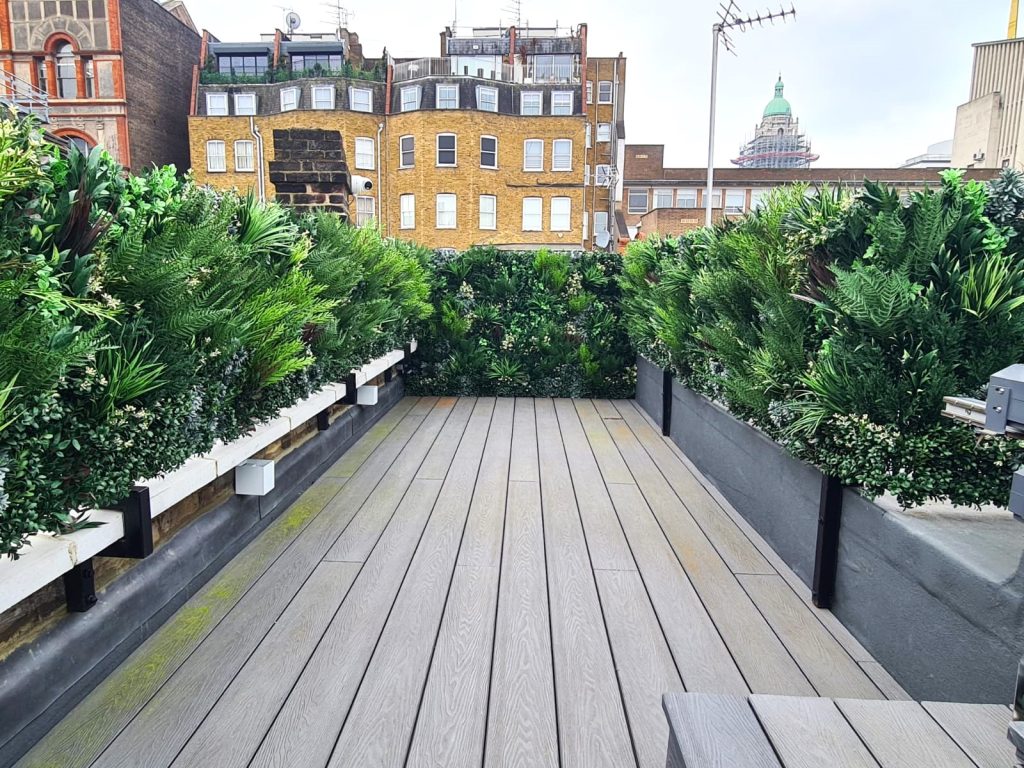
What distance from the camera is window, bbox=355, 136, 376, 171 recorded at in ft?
85.3

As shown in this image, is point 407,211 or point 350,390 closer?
point 350,390

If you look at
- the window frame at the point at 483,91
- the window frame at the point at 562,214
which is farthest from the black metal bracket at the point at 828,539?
the window frame at the point at 483,91

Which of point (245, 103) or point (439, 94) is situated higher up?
point (439, 94)

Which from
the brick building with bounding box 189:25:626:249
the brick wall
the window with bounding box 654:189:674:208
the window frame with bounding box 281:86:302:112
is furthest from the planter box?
the window with bounding box 654:189:674:208

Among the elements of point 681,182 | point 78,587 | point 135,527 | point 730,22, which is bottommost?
point 78,587

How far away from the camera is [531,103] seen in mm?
26312

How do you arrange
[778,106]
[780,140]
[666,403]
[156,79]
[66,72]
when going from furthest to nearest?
[778,106], [780,140], [156,79], [66,72], [666,403]

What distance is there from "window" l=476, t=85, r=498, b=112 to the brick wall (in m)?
11.9

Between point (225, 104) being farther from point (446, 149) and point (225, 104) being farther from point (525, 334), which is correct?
point (525, 334)

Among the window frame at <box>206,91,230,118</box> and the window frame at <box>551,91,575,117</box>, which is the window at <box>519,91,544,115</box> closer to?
the window frame at <box>551,91,575,117</box>

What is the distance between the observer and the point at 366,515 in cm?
343

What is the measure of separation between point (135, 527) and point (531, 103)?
27.4 meters

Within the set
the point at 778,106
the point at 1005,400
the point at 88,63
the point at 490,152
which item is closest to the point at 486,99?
the point at 490,152

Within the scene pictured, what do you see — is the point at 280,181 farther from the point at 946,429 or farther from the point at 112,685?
the point at 946,429
